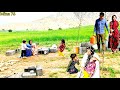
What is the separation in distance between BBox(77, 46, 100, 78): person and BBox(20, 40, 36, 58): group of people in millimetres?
1146

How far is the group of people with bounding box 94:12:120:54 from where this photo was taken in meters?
8.98

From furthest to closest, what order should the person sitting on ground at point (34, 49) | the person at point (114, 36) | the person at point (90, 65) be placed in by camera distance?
the person sitting on ground at point (34, 49) → the person at point (114, 36) → the person at point (90, 65)

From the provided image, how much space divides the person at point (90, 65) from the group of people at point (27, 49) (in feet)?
3.76

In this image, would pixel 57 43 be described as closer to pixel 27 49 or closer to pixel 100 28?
pixel 27 49

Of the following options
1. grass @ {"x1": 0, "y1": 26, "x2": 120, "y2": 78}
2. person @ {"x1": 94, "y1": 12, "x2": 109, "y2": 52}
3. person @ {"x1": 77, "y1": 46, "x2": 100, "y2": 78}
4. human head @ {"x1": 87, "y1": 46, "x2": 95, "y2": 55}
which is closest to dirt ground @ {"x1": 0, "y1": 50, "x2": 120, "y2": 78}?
grass @ {"x1": 0, "y1": 26, "x2": 120, "y2": 78}

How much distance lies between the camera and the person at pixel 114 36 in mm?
9033

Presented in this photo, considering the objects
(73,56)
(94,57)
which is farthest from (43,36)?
(94,57)

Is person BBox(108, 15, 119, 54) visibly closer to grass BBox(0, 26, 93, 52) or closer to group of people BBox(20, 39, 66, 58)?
grass BBox(0, 26, 93, 52)

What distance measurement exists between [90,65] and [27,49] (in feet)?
4.74

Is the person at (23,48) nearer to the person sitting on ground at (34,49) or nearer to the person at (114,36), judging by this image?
the person sitting on ground at (34,49)

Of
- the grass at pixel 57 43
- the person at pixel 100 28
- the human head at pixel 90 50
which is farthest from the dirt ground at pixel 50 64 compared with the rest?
the person at pixel 100 28

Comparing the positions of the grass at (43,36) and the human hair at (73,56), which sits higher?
the grass at (43,36)

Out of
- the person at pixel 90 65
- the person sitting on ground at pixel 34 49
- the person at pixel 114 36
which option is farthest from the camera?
the person sitting on ground at pixel 34 49
